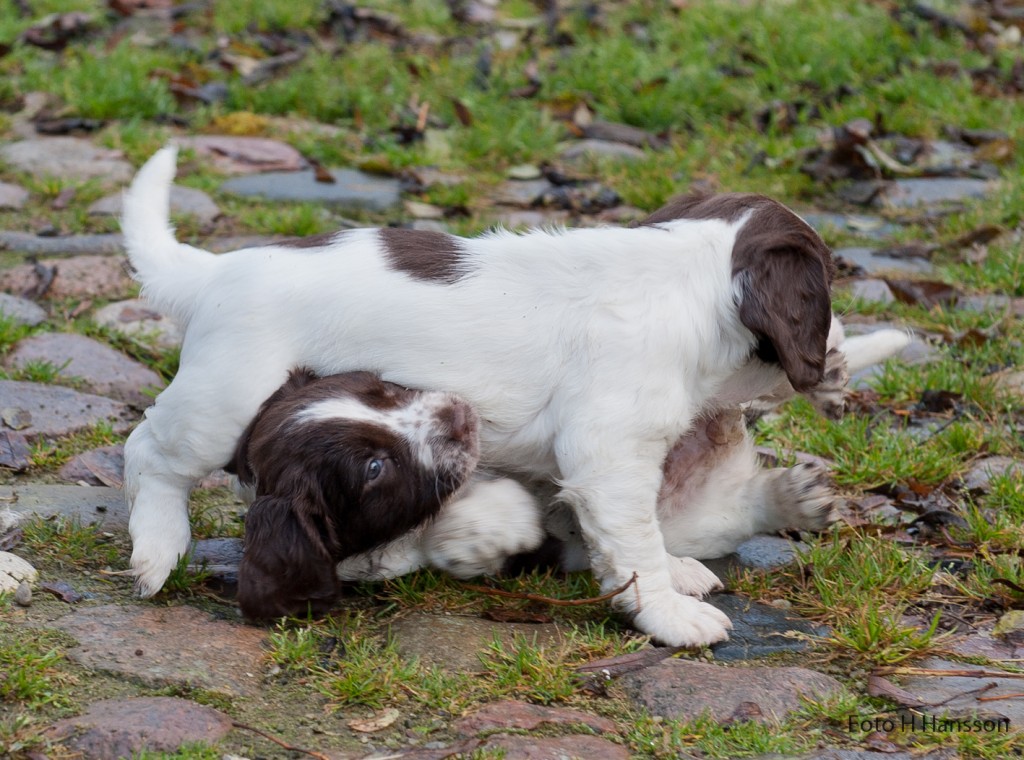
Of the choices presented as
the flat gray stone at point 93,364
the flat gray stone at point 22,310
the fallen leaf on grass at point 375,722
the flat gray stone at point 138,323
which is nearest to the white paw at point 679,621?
the fallen leaf on grass at point 375,722

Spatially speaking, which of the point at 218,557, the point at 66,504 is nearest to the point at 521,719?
the point at 218,557

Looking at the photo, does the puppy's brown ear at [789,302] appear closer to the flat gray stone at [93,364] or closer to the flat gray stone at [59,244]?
the flat gray stone at [93,364]

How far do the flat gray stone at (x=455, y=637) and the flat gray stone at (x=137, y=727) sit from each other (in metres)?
0.48

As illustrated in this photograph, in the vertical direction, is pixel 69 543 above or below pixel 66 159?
above

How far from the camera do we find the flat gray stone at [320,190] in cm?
562

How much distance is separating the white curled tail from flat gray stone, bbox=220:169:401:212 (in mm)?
1728

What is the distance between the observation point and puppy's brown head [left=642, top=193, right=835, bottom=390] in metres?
3.08

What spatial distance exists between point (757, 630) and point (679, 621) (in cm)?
21

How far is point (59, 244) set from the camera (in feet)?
16.5

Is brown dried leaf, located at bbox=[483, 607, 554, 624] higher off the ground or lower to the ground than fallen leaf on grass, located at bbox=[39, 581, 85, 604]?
higher

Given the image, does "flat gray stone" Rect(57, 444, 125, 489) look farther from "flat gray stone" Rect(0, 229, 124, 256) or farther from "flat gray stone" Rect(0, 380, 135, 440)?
"flat gray stone" Rect(0, 229, 124, 256)

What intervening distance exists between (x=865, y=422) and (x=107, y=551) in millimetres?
2194

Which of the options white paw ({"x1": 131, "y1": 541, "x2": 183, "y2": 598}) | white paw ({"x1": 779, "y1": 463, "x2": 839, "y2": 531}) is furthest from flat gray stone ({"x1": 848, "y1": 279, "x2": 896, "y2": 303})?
white paw ({"x1": 131, "y1": 541, "x2": 183, "y2": 598})

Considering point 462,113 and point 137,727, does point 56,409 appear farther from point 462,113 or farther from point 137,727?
point 462,113
